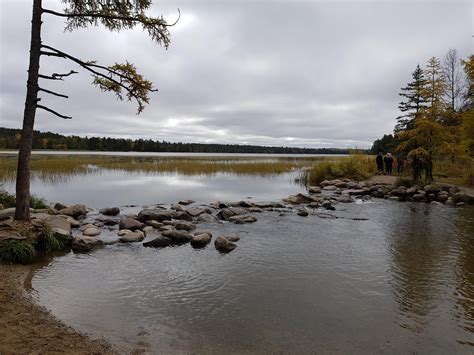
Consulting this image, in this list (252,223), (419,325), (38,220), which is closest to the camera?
(419,325)

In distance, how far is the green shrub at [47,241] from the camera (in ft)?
32.1

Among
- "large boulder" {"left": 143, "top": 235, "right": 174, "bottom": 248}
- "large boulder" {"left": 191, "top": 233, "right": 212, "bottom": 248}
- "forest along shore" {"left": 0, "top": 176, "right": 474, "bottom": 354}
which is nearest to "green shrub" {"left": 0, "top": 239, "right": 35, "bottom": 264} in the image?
"forest along shore" {"left": 0, "top": 176, "right": 474, "bottom": 354}

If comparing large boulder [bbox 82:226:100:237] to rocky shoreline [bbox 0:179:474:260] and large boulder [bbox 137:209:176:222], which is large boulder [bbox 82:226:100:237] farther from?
large boulder [bbox 137:209:176:222]

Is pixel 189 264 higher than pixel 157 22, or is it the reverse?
pixel 157 22

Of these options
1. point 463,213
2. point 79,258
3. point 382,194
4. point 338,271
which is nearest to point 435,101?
point 382,194

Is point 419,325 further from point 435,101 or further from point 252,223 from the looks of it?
point 435,101

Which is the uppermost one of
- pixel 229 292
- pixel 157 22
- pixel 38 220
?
pixel 157 22

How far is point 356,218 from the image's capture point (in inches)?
636

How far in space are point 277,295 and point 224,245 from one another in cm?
359

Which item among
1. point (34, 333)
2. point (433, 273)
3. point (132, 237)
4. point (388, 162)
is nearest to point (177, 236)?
point (132, 237)

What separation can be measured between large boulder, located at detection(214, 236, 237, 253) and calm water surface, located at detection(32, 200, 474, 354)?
12.1 inches

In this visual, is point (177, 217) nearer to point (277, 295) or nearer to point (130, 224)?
point (130, 224)

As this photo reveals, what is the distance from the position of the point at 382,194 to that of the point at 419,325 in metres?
19.2

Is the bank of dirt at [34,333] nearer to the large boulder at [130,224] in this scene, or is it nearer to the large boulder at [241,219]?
the large boulder at [130,224]
